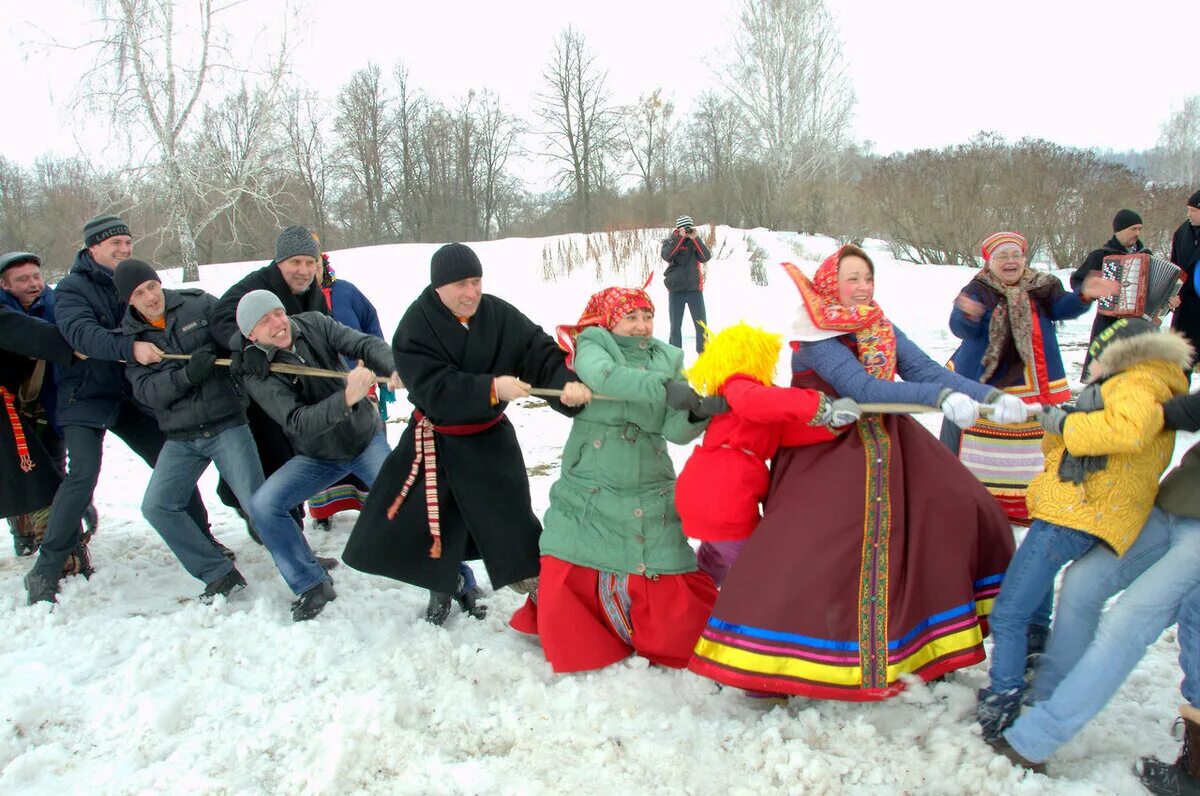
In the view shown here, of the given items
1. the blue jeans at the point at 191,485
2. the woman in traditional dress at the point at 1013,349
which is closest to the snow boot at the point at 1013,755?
the woman in traditional dress at the point at 1013,349

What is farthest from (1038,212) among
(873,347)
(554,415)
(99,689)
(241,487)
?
(99,689)

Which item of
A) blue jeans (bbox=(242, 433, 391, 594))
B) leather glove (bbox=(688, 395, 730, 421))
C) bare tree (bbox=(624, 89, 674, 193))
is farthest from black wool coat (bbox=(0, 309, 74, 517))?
bare tree (bbox=(624, 89, 674, 193))

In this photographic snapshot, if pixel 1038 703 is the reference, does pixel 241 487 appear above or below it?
above

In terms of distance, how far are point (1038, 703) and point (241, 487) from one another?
3.52 m

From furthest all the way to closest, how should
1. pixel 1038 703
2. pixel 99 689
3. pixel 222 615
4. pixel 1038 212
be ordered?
pixel 1038 212 < pixel 222 615 < pixel 99 689 < pixel 1038 703

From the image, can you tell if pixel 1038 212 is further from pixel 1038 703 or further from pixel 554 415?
pixel 1038 703

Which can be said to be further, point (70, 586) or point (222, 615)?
point (70, 586)

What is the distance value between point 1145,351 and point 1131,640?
0.83 meters

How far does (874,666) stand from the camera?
2.53 m

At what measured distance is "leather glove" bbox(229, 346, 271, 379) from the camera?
358 centimetres

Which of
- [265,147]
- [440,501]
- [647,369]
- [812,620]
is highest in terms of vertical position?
[265,147]

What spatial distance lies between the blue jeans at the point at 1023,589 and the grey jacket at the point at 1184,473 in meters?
0.25

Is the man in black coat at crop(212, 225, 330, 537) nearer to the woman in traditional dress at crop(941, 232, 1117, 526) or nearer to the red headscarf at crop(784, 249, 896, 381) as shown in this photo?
the red headscarf at crop(784, 249, 896, 381)

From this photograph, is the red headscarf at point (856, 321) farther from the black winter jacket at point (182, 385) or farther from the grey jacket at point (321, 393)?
the black winter jacket at point (182, 385)
